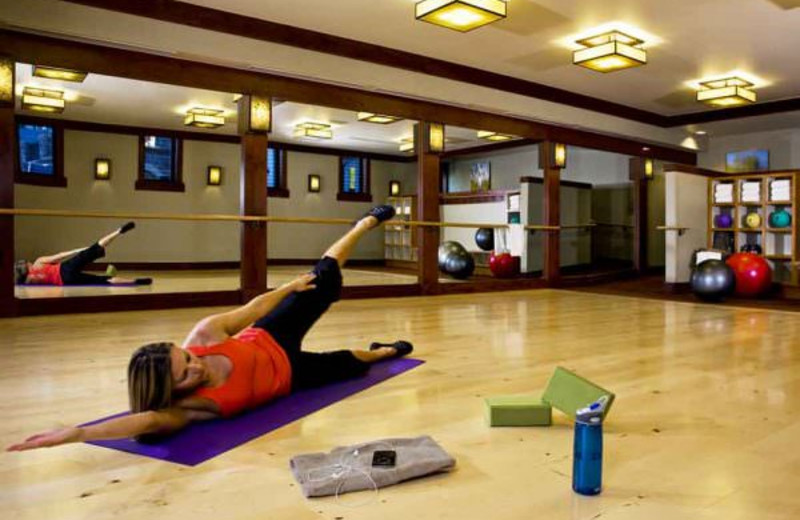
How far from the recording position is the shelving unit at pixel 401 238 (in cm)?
1292

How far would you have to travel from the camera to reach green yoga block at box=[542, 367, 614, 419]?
218 cm

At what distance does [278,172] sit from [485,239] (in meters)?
4.57

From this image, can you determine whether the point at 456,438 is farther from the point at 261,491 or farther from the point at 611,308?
the point at 611,308

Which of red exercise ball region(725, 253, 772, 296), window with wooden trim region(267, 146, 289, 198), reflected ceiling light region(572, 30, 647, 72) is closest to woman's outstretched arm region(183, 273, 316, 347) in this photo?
reflected ceiling light region(572, 30, 647, 72)

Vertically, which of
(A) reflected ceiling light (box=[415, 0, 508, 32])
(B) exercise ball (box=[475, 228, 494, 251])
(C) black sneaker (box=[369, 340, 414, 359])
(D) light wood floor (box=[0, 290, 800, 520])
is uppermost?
(A) reflected ceiling light (box=[415, 0, 508, 32])

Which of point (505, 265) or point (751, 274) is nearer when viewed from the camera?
point (751, 274)

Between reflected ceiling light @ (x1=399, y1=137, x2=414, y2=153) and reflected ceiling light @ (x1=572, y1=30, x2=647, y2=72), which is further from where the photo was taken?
reflected ceiling light @ (x1=399, y1=137, x2=414, y2=153)

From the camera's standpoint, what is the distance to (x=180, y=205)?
11.5 meters

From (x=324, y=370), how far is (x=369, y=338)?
1.33 metres

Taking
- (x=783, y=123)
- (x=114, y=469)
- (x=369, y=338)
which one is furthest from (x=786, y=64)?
(x=114, y=469)

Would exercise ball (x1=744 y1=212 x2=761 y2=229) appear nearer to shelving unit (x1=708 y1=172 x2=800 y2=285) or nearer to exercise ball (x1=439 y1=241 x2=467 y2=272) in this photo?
shelving unit (x1=708 y1=172 x2=800 y2=285)

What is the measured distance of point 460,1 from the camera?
4875 mm

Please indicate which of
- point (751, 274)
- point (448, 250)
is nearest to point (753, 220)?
point (751, 274)

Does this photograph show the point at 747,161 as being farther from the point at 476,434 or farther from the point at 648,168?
the point at 476,434
